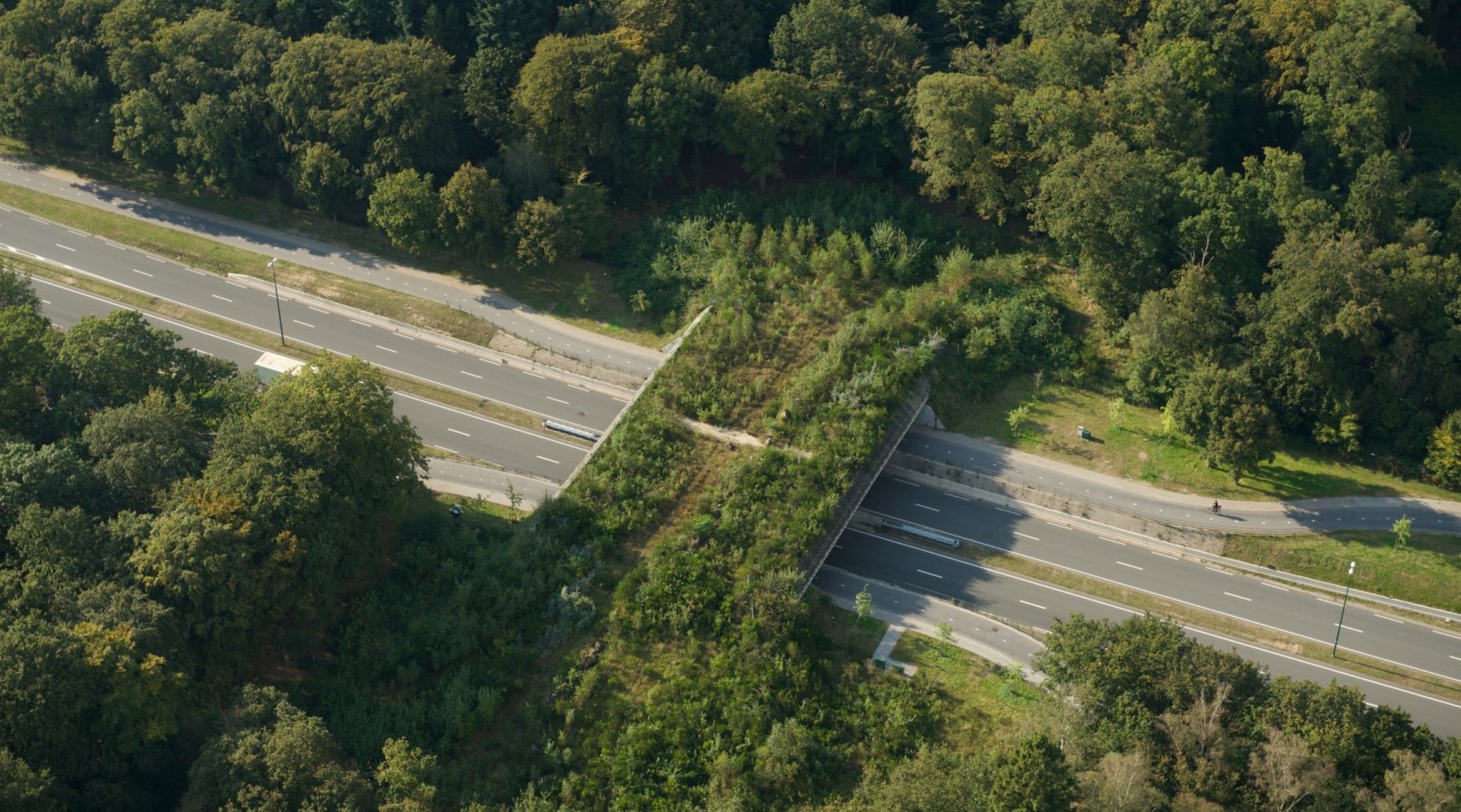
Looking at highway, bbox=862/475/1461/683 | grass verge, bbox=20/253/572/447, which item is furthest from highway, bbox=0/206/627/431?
highway, bbox=862/475/1461/683

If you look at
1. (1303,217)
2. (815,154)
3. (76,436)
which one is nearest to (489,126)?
(815,154)

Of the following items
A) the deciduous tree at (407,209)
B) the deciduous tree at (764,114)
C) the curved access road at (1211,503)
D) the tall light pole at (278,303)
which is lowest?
the curved access road at (1211,503)

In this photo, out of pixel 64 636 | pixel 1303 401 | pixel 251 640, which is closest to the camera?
pixel 64 636

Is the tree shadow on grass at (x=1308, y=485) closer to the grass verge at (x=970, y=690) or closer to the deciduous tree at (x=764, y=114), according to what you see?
the grass verge at (x=970, y=690)

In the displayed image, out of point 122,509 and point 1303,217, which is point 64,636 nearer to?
point 122,509

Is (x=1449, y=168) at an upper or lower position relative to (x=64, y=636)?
upper

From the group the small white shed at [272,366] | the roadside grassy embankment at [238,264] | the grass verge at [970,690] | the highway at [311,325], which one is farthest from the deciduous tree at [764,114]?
the grass verge at [970,690]
